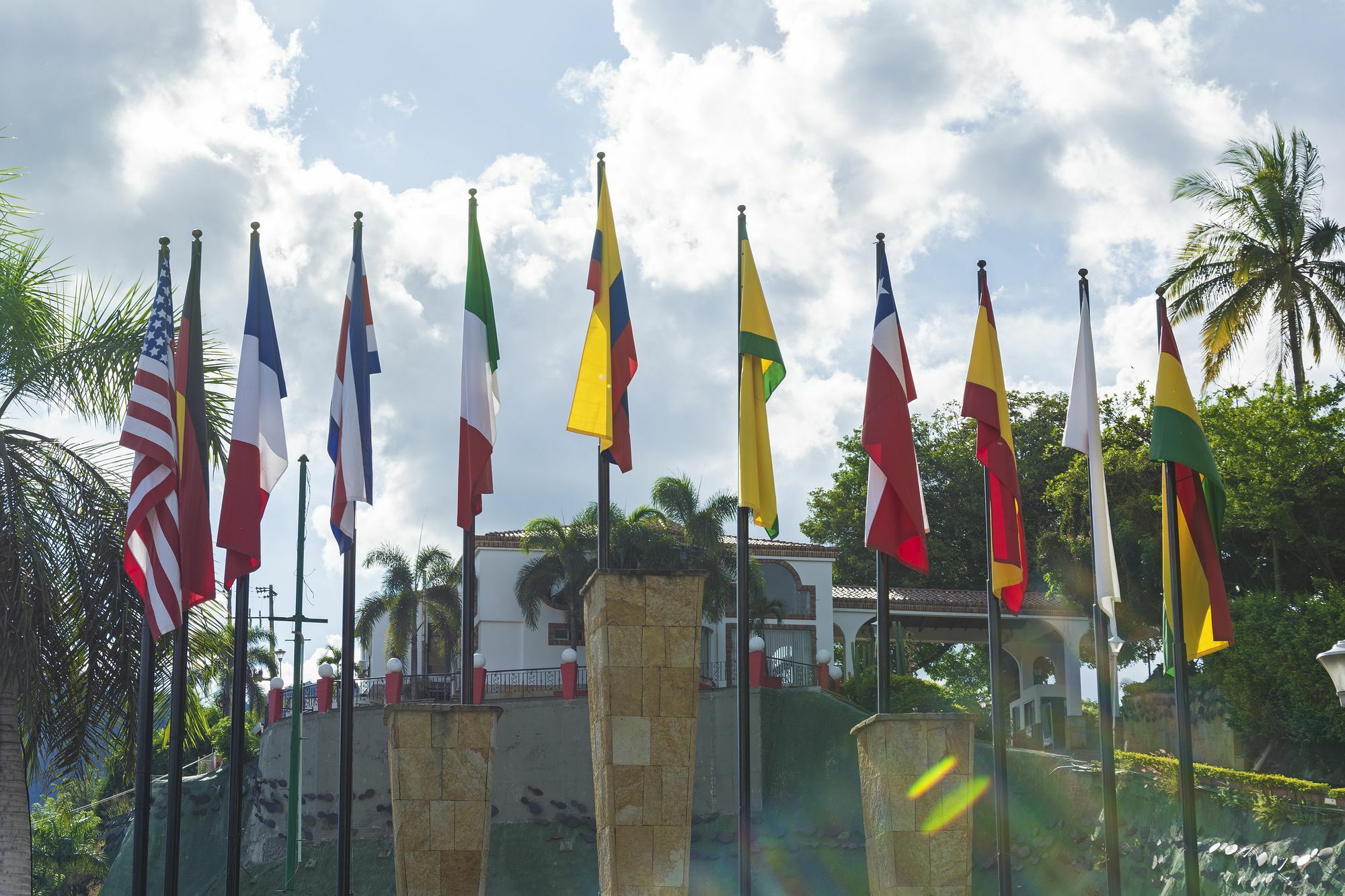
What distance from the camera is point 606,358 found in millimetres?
13227

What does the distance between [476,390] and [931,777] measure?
559 centimetres

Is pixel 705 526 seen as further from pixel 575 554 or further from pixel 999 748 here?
pixel 999 748

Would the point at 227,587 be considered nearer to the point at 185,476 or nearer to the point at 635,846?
the point at 185,476

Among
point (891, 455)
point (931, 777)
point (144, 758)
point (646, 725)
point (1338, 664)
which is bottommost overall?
point (931, 777)

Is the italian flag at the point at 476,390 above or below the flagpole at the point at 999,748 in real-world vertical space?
above

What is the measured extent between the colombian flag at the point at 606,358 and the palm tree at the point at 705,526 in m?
20.9

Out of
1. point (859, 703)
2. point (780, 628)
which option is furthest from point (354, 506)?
point (780, 628)

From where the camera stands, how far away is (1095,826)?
2441cm

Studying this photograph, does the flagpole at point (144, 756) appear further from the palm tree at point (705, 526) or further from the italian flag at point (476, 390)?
the palm tree at point (705, 526)

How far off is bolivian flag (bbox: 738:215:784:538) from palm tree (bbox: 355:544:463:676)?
1018 inches

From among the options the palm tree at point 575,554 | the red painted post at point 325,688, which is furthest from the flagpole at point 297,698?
the palm tree at point 575,554

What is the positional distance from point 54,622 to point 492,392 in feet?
15.4

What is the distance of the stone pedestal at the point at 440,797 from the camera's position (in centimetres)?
1248

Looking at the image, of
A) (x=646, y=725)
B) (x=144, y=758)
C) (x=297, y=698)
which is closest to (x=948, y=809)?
(x=646, y=725)
